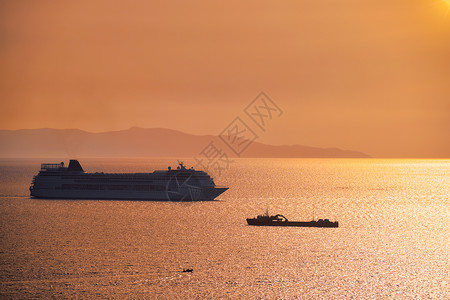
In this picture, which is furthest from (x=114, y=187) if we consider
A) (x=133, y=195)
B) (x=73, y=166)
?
(x=73, y=166)

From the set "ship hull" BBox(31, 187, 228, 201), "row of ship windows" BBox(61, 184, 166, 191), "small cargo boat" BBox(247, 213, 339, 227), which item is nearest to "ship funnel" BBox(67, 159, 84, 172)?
"row of ship windows" BBox(61, 184, 166, 191)

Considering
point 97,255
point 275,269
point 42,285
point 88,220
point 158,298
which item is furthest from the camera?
point 88,220

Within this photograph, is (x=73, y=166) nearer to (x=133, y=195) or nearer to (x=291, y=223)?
(x=133, y=195)

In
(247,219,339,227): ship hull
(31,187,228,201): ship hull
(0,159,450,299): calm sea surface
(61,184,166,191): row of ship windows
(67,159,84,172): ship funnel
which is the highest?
(67,159,84,172): ship funnel

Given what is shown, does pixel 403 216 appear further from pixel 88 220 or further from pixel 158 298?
pixel 158 298

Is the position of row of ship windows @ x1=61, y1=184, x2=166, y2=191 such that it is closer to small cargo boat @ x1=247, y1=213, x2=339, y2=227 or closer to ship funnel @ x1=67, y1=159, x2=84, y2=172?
ship funnel @ x1=67, y1=159, x2=84, y2=172

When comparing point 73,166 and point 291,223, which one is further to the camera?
point 73,166

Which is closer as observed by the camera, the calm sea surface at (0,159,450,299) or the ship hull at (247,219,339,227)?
the calm sea surface at (0,159,450,299)

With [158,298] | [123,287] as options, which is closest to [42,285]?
[123,287]

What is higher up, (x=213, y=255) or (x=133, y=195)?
(x=133, y=195)
